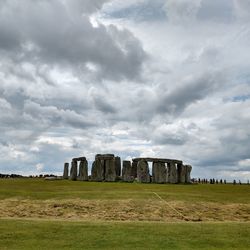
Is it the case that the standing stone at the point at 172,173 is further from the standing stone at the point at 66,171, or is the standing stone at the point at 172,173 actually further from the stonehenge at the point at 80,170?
the standing stone at the point at 66,171

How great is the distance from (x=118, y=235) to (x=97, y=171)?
102ft

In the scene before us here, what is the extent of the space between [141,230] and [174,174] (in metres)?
31.4

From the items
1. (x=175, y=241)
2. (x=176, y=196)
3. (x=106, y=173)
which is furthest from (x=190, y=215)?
(x=106, y=173)

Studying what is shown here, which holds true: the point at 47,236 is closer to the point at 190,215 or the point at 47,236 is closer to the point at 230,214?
the point at 190,215

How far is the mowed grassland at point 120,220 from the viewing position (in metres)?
15.1

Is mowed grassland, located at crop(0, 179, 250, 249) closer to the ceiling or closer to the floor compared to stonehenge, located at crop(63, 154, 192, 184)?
closer to the floor

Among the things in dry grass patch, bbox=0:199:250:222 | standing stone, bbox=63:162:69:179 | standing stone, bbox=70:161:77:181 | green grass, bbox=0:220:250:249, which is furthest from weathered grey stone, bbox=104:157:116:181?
green grass, bbox=0:220:250:249

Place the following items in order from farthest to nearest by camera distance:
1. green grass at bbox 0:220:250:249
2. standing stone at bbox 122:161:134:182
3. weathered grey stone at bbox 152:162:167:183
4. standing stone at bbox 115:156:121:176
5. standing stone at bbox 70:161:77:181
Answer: standing stone at bbox 115:156:121:176 < standing stone at bbox 70:161:77:181 < weathered grey stone at bbox 152:162:167:183 < standing stone at bbox 122:161:134:182 < green grass at bbox 0:220:250:249

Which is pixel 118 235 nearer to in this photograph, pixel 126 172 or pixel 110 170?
pixel 126 172

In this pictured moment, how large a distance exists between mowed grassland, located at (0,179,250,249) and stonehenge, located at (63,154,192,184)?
52.9 feet

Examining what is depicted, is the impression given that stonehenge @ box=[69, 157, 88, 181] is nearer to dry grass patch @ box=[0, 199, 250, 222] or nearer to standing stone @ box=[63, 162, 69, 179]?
standing stone @ box=[63, 162, 69, 179]

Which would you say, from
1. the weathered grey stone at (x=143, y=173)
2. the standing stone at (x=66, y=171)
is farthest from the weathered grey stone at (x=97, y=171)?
the standing stone at (x=66, y=171)

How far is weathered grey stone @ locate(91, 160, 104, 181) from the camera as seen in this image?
153 feet

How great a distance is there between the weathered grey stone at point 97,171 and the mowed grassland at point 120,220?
16100 mm
